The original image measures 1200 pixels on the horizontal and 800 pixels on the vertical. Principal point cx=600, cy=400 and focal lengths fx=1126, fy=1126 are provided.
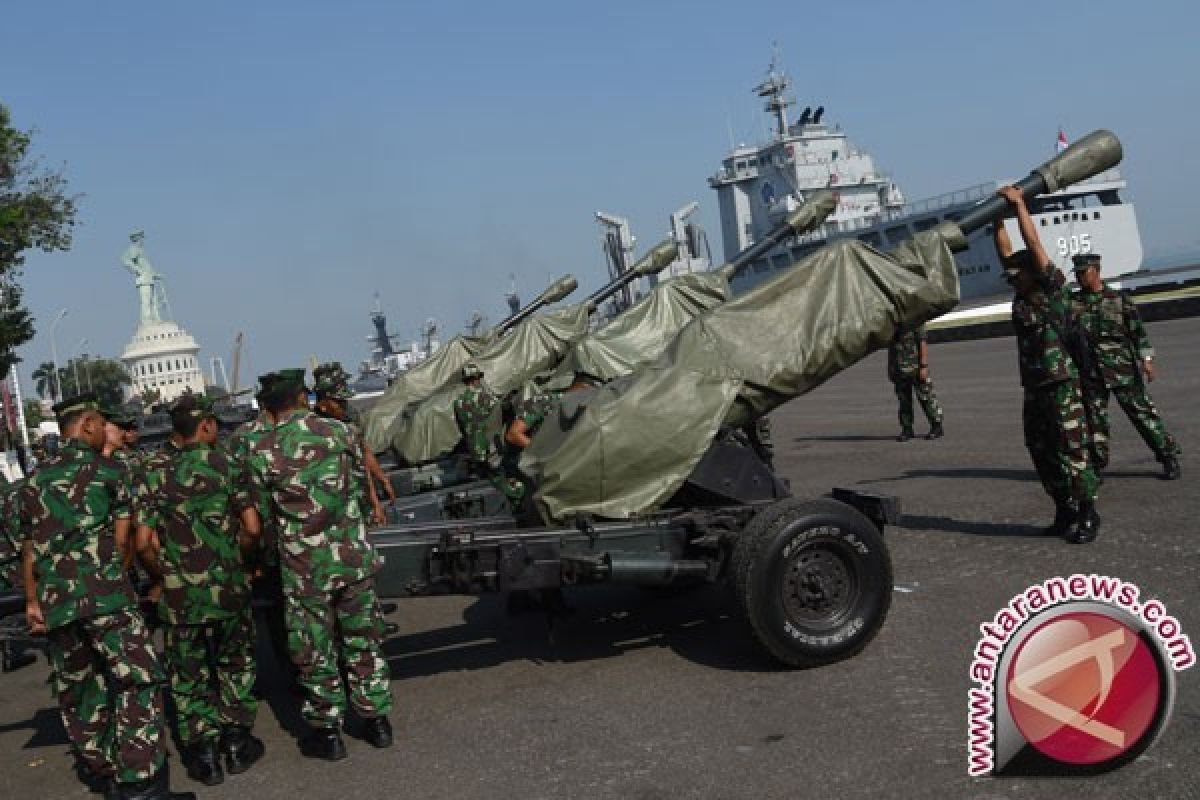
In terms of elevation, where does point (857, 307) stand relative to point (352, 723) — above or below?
above

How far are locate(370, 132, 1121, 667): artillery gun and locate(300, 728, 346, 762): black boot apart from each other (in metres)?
0.69

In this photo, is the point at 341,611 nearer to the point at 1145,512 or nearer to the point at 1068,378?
the point at 1068,378

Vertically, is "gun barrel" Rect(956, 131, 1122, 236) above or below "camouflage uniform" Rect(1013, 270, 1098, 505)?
above

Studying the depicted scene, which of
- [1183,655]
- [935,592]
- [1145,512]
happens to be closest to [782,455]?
[1145,512]

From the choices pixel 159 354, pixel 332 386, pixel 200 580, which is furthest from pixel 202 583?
pixel 159 354

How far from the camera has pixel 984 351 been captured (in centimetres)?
2623

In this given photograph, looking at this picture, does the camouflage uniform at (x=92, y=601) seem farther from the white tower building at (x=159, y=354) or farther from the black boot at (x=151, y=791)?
the white tower building at (x=159, y=354)

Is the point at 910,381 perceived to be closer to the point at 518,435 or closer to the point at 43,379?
the point at 518,435

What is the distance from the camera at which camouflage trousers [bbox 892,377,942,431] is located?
44.2ft

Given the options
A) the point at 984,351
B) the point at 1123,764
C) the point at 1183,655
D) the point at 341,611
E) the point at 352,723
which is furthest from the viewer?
the point at 984,351

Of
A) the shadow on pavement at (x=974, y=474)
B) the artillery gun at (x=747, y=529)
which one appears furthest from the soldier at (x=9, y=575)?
the shadow on pavement at (x=974, y=474)

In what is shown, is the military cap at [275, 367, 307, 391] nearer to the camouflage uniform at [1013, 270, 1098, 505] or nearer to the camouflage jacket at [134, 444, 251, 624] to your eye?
the camouflage jacket at [134, 444, 251, 624]

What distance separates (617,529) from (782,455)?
30.3ft

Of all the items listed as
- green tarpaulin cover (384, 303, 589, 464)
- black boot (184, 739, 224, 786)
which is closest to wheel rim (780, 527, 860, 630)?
black boot (184, 739, 224, 786)
